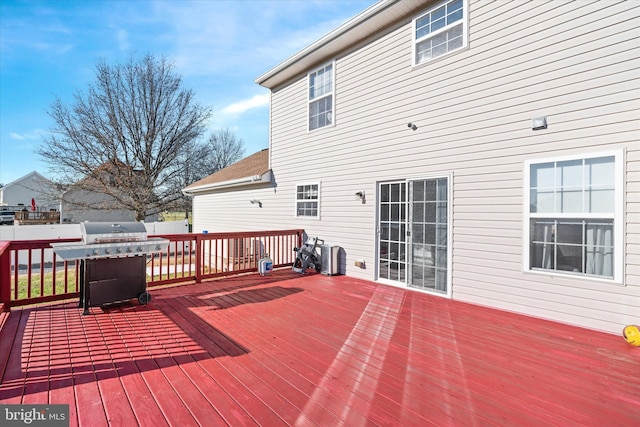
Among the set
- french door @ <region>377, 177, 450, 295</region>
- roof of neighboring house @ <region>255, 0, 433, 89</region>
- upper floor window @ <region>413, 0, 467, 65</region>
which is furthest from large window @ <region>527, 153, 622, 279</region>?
roof of neighboring house @ <region>255, 0, 433, 89</region>

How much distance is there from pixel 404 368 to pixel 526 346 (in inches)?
54.8

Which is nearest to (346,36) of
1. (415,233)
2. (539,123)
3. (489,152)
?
(489,152)

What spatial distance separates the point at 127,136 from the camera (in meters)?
14.9

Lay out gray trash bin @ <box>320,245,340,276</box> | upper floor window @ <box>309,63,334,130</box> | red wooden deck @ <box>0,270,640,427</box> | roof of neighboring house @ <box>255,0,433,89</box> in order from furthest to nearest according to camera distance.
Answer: upper floor window @ <box>309,63,334,130</box> → gray trash bin @ <box>320,245,340,276</box> → roof of neighboring house @ <box>255,0,433,89</box> → red wooden deck @ <box>0,270,640,427</box>

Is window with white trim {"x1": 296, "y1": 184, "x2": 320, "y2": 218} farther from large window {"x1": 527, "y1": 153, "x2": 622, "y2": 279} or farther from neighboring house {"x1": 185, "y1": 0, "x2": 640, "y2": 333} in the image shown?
large window {"x1": 527, "y1": 153, "x2": 622, "y2": 279}

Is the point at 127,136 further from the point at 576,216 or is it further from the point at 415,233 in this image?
the point at 576,216

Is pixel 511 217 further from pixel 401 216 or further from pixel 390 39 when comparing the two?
pixel 390 39

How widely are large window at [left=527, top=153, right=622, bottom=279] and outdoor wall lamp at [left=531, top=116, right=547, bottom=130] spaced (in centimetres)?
45

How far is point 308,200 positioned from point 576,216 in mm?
4932

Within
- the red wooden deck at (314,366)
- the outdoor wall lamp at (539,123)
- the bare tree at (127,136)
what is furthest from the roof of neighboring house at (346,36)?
the bare tree at (127,136)

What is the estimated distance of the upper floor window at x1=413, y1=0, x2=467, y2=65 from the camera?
4.53 metres

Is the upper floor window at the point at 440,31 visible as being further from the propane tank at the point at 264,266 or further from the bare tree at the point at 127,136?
the bare tree at the point at 127,136

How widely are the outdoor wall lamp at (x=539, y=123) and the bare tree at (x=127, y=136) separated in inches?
624

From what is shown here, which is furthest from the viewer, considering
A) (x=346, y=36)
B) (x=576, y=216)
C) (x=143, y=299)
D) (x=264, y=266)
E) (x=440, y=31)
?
(x=264, y=266)
